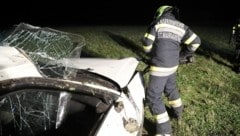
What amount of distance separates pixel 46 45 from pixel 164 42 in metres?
1.58

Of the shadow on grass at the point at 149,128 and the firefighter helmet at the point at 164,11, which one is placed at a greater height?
the firefighter helmet at the point at 164,11

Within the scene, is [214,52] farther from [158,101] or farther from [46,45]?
[46,45]

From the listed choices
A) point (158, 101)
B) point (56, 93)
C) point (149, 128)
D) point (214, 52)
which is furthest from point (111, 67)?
point (214, 52)

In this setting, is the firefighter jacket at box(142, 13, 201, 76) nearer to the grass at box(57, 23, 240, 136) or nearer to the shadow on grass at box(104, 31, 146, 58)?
the grass at box(57, 23, 240, 136)

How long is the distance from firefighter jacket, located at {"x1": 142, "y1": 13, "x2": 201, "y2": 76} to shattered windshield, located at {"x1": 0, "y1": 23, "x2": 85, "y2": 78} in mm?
1099

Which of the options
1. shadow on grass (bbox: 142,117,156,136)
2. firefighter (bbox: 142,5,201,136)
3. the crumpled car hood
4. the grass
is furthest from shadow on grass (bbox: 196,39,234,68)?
the crumpled car hood

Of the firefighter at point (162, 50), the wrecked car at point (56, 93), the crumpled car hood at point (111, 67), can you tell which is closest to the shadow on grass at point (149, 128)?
the firefighter at point (162, 50)

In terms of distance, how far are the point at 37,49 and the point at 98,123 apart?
98cm

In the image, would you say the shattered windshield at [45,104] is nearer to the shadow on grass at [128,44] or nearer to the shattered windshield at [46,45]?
the shattered windshield at [46,45]

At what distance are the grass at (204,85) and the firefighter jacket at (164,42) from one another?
39.3 inches

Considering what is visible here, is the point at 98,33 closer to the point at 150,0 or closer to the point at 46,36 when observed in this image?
the point at 46,36

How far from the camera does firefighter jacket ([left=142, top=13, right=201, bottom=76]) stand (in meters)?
4.66

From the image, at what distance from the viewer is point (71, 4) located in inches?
975

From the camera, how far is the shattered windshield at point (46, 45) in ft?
10.7
